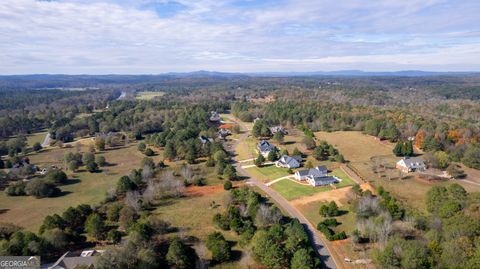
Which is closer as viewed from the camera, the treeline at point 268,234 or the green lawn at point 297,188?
the treeline at point 268,234

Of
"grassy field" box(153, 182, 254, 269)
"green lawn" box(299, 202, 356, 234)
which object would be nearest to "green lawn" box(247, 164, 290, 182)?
"grassy field" box(153, 182, 254, 269)

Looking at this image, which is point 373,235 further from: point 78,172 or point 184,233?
point 78,172

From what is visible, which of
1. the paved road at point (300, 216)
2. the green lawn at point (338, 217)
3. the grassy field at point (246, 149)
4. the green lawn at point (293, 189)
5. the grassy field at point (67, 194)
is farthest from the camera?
the grassy field at point (246, 149)

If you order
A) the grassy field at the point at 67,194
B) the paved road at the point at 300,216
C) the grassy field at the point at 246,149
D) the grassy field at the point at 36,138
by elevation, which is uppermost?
the grassy field at the point at 246,149

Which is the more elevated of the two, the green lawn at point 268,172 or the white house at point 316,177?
the white house at point 316,177

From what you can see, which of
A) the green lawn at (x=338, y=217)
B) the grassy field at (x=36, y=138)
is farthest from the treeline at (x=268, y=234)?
the grassy field at (x=36, y=138)

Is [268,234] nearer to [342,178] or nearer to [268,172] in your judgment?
[342,178]

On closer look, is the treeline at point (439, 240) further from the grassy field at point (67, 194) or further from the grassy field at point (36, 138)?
the grassy field at point (36, 138)

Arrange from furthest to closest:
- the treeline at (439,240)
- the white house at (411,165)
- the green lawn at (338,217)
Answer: the white house at (411,165) < the green lawn at (338,217) < the treeline at (439,240)
